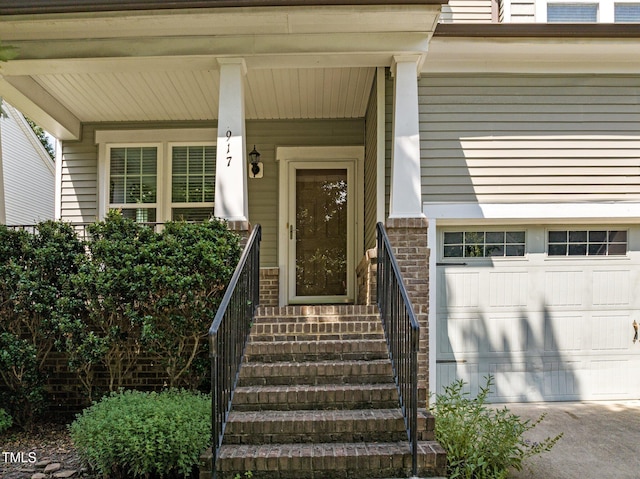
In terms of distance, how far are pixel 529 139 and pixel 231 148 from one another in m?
3.23

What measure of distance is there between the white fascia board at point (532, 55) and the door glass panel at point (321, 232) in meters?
2.06

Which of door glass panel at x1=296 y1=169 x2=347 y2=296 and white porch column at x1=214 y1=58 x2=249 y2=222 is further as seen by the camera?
door glass panel at x1=296 y1=169 x2=347 y2=296

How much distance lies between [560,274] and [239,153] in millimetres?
3761

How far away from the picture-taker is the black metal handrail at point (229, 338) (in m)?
3.17

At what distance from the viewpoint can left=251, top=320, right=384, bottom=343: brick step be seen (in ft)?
14.3

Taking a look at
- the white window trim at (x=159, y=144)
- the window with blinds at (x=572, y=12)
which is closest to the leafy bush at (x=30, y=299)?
the white window trim at (x=159, y=144)

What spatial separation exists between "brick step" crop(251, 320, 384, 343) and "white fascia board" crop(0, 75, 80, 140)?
3789mm

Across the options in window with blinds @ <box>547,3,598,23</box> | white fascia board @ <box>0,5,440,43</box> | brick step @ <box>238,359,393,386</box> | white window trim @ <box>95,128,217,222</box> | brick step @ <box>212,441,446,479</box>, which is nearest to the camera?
brick step @ <box>212,441,446,479</box>

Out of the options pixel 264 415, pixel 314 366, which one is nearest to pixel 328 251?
pixel 314 366

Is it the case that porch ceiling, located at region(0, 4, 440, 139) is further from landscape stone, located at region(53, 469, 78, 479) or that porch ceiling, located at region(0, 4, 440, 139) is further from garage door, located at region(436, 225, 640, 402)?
landscape stone, located at region(53, 469, 78, 479)

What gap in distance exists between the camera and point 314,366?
13.1 ft

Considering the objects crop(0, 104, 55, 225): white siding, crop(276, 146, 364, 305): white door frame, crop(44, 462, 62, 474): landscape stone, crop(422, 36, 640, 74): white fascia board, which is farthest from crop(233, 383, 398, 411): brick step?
crop(0, 104, 55, 225): white siding

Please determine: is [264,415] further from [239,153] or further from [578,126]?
[578,126]

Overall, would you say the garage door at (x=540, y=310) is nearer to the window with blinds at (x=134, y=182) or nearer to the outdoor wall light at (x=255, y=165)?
the outdoor wall light at (x=255, y=165)
